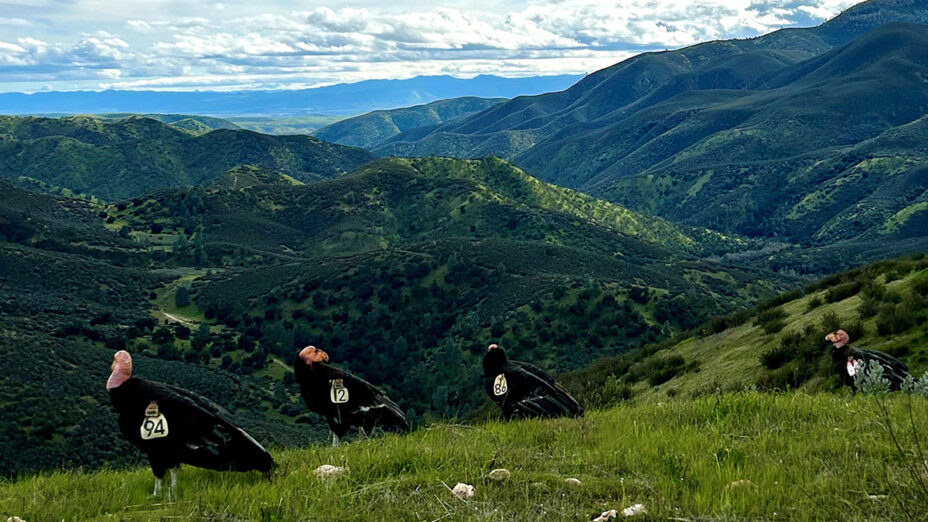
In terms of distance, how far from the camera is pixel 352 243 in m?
190

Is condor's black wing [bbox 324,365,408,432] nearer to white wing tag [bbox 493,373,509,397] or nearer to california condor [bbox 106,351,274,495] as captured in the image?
white wing tag [bbox 493,373,509,397]

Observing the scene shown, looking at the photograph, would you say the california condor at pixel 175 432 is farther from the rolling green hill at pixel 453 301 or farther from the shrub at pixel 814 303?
the rolling green hill at pixel 453 301

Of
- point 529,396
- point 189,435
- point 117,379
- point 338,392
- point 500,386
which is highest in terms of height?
point 117,379

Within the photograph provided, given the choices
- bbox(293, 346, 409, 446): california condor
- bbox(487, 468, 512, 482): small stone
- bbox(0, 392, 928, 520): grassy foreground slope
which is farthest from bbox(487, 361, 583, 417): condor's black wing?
bbox(487, 468, 512, 482): small stone

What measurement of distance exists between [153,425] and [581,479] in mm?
4062

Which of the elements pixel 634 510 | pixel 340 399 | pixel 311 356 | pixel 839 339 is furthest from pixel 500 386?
pixel 839 339

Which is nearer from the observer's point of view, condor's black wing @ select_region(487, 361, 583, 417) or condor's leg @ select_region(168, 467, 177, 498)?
condor's leg @ select_region(168, 467, 177, 498)

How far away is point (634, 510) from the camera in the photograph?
469 centimetres

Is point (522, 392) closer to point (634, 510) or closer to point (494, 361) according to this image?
point (494, 361)

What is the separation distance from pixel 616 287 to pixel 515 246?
38.0 m

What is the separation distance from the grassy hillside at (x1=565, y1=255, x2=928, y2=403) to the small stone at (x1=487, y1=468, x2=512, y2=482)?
21.9 feet

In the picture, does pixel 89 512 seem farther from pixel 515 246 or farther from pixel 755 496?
pixel 515 246

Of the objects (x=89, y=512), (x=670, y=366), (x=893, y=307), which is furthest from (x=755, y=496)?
(x=670, y=366)

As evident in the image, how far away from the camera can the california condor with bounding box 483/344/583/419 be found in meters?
9.76
